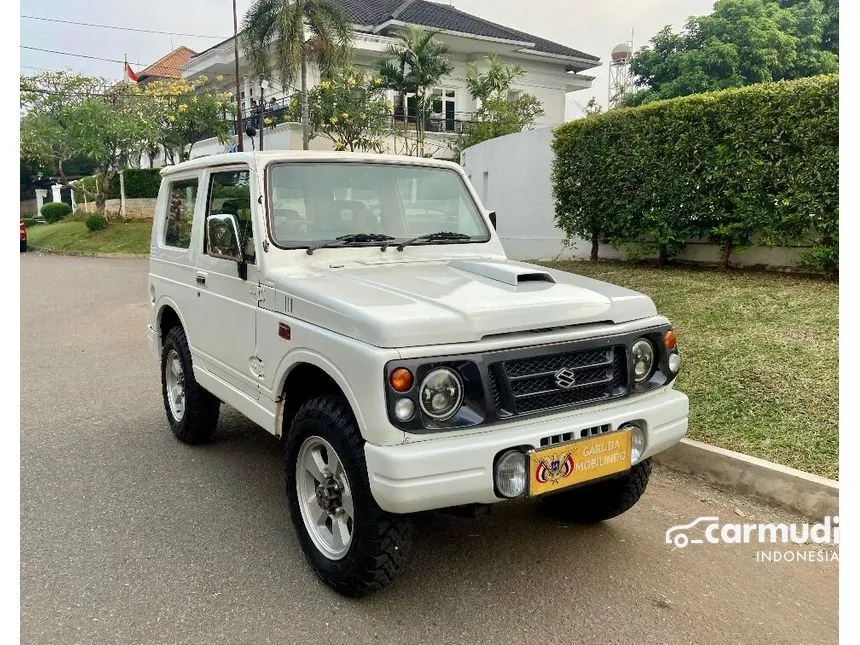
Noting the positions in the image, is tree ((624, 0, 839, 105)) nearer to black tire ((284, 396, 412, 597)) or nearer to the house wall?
the house wall

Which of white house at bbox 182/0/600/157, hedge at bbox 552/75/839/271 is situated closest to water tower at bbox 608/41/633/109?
white house at bbox 182/0/600/157

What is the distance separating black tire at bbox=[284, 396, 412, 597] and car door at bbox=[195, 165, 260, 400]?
2.96 feet

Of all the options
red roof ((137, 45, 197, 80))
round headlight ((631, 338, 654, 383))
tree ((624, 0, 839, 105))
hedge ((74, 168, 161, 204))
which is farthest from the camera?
red roof ((137, 45, 197, 80))

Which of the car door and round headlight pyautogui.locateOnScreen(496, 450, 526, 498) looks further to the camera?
the car door

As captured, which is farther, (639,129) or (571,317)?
(639,129)

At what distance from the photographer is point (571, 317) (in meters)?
3.08

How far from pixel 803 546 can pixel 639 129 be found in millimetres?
8383

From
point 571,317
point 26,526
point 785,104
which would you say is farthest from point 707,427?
point 785,104

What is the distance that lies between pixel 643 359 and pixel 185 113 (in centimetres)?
3129

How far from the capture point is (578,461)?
2.95m

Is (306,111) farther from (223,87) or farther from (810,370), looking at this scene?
(810,370)

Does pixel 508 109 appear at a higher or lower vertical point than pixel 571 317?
higher

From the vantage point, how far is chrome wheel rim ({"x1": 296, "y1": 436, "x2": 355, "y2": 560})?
10.3ft

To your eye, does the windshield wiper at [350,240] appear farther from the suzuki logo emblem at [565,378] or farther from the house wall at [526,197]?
the house wall at [526,197]
